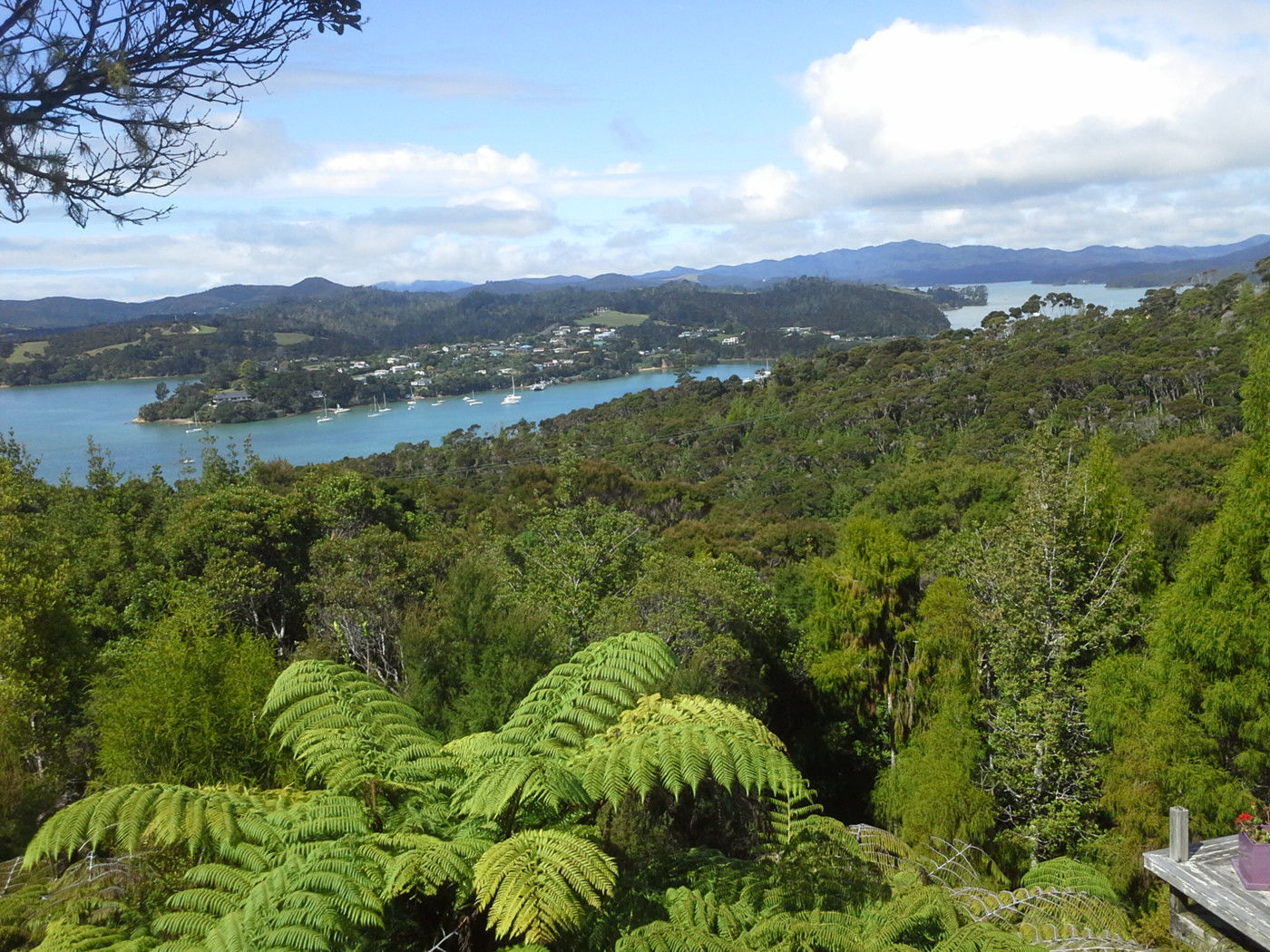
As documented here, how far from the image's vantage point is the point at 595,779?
3.52m

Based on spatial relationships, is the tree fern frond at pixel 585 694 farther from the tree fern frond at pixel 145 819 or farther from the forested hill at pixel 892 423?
the forested hill at pixel 892 423

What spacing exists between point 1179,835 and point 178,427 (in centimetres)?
6662

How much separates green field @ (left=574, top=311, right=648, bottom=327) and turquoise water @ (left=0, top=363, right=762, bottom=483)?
48726 mm

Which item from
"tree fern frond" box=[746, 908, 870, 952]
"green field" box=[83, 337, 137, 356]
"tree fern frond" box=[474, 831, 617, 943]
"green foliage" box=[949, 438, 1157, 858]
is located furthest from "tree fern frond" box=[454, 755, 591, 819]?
"green field" box=[83, 337, 137, 356]

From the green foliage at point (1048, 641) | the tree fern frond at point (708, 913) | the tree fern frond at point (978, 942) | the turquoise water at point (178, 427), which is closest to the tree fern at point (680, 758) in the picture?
the tree fern frond at point (708, 913)

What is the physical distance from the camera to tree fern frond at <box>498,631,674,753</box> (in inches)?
160

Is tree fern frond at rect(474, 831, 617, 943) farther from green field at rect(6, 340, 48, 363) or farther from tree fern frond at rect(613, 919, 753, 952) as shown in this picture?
green field at rect(6, 340, 48, 363)

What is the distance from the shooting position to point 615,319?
483ft

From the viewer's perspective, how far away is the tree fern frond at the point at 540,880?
2.93 meters

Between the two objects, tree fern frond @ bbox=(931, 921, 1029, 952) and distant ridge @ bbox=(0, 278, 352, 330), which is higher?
distant ridge @ bbox=(0, 278, 352, 330)

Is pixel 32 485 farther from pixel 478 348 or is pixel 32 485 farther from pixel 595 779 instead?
pixel 478 348

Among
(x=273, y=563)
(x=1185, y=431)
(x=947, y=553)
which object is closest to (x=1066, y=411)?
(x=1185, y=431)

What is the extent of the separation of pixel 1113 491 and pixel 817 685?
4.99 meters

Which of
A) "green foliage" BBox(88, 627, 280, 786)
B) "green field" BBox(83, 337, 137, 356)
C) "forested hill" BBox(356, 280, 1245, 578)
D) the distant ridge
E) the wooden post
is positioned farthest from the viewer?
the distant ridge
